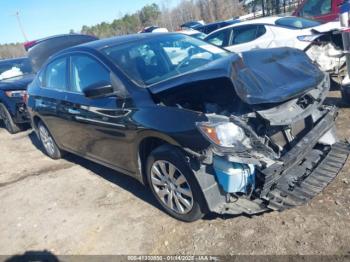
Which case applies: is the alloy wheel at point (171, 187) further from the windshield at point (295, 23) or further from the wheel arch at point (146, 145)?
the windshield at point (295, 23)

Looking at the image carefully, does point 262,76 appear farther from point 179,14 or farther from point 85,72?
point 179,14

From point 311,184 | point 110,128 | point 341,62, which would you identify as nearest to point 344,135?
point 311,184

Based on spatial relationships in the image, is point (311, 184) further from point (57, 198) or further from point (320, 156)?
point (57, 198)

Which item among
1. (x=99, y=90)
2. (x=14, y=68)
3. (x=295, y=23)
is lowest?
(x=295, y=23)

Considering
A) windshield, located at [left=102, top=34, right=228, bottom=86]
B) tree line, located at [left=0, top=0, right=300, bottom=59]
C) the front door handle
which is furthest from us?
tree line, located at [left=0, top=0, right=300, bottom=59]

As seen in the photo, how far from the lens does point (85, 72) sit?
4.56 m

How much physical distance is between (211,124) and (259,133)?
528 mm

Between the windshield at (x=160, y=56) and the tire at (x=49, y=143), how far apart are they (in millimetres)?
2556

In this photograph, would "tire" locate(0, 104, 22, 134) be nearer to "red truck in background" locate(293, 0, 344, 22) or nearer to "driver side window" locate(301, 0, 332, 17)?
"red truck in background" locate(293, 0, 344, 22)

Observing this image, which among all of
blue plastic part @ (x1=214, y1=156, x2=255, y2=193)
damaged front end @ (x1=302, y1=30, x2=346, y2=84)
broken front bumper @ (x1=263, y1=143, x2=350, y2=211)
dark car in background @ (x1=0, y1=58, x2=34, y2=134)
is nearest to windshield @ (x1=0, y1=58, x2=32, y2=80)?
dark car in background @ (x1=0, y1=58, x2=34, y2=134)

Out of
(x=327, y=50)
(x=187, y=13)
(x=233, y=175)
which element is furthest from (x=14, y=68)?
(x=187, y=13)

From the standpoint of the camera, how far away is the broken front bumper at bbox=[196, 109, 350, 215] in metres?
3.19

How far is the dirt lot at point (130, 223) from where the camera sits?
322 centimetres

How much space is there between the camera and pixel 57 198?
5.00m
